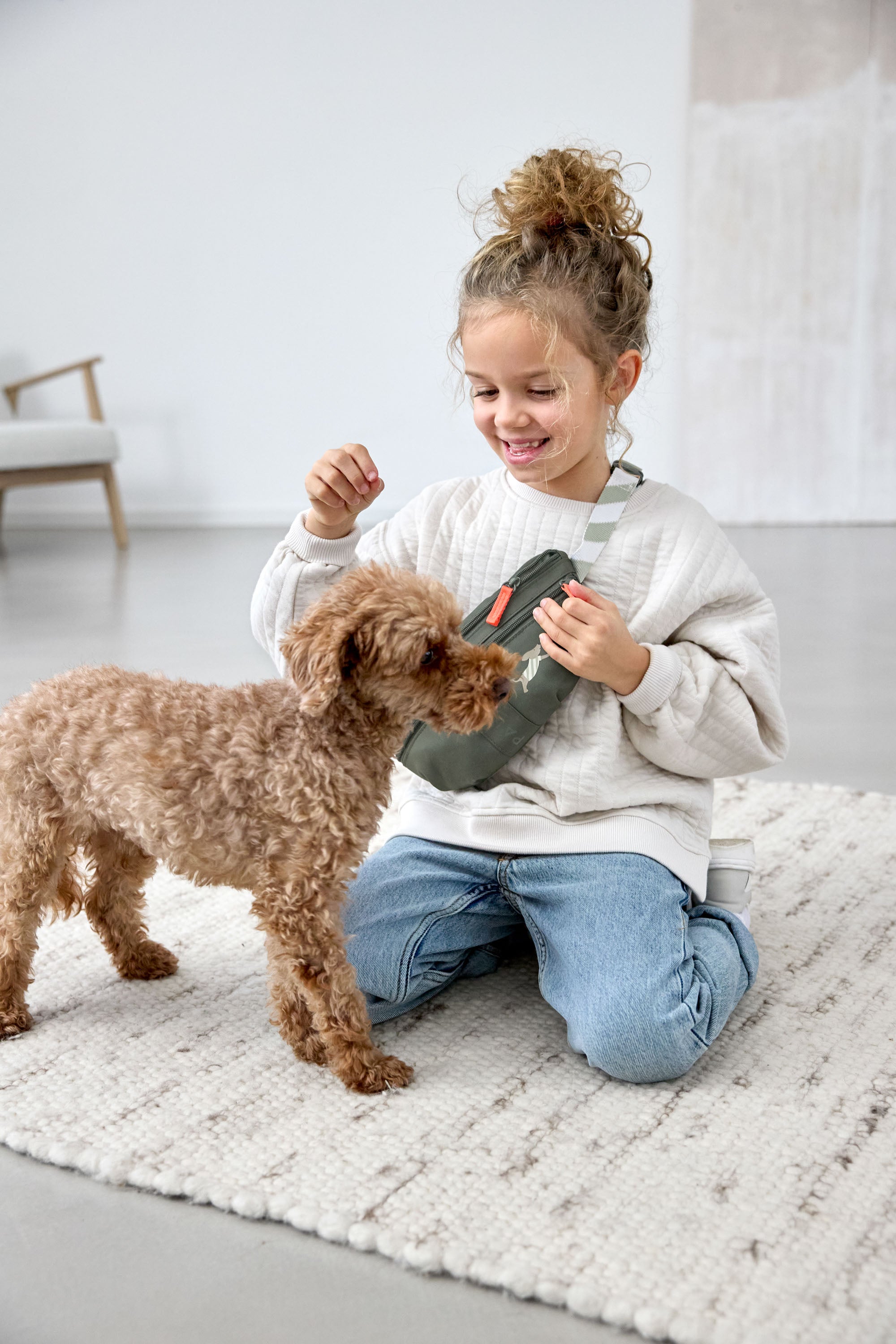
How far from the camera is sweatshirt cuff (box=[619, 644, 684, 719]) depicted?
1.14m

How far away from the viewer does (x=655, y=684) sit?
45.2 inches

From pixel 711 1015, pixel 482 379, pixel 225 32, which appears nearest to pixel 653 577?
pixel 482 379

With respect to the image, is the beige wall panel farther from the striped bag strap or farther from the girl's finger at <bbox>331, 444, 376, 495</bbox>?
the girl's finger at <bbox>331, 444, 376, 495</bbox>

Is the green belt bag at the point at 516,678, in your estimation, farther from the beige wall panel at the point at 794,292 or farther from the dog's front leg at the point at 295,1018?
the beige wall panel at the point at 794,292

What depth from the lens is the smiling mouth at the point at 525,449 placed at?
1188 millimetres

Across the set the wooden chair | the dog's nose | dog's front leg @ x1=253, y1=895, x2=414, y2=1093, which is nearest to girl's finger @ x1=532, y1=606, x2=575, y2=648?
the dog's nose

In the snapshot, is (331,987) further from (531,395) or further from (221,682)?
(221,682)

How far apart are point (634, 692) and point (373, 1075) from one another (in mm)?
434

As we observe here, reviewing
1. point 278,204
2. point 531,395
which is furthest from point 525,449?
point 278,204

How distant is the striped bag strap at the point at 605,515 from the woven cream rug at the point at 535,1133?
464mm

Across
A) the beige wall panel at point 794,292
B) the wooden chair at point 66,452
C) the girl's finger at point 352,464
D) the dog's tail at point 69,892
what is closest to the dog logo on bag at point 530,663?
the girl's finger at point 352,464

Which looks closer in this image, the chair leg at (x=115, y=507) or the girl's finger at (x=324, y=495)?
the girl's finger at (x=324, y=495)

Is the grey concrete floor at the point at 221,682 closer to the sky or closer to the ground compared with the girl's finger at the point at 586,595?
closer to the ground

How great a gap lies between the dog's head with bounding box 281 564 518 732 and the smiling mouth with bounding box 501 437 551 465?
0.23 metres
